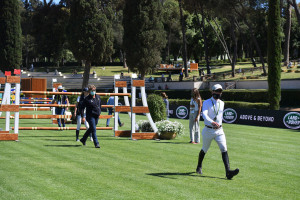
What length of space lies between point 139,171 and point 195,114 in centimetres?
595

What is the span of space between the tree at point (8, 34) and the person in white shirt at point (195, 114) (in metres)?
51.6

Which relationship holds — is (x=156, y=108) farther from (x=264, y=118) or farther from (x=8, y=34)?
(x=8, y=34)

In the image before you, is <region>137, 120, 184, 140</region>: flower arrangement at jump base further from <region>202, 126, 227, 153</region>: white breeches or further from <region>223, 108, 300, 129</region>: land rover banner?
<region>223, 108, 300, 129</region>: land rover banner

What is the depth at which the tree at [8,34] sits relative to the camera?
6156cm

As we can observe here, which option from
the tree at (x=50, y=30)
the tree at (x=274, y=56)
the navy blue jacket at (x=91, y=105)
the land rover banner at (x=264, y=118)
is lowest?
the land rover banner at (x=264, y=118)

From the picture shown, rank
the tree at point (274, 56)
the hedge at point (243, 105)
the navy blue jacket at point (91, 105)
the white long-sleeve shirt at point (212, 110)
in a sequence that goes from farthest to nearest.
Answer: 1. the hedge at point (243, 105)
2. the tree at point (274, 56)
3. the navy blue jacket at point (91, 105)
4. the white long-sleeve shirt at point (212, 110)

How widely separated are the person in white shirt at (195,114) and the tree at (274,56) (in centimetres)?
1846

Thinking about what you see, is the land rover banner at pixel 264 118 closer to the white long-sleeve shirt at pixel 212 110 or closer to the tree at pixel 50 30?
the white long-sleeve shirt at pixel 212 110

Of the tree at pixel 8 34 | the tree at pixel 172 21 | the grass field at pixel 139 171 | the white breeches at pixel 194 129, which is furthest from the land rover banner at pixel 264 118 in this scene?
the tree at pixel 172 21

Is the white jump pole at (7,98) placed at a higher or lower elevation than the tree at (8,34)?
lower

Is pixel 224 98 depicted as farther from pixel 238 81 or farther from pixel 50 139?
pixel 50 139

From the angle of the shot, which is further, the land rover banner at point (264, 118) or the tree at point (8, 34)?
the tree at point (8, 34)

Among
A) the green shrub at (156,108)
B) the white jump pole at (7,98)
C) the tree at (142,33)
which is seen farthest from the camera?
the tree at (142,33)

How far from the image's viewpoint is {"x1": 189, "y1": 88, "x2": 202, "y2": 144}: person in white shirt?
14961 millimetres
